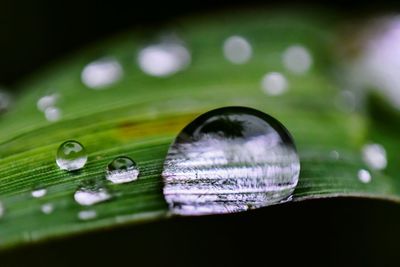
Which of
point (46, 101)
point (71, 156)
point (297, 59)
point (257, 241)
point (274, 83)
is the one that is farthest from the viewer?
point (257, 241)

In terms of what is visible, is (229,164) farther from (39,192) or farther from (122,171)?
(39,192)

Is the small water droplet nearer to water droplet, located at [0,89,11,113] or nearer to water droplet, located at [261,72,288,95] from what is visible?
water droplet, located at [261,72,288,95]

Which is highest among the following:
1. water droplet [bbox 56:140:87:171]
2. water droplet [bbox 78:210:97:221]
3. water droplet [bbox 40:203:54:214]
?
water droplet [bbox 56:140:87:171]

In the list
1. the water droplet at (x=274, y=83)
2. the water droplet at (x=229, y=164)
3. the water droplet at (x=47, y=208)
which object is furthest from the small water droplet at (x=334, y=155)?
the water droplet at (x=47, y=208)

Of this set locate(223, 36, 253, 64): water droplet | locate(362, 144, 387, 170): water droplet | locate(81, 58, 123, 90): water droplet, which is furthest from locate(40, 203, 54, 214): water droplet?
locate(223, 36, 253, 64): water droplet

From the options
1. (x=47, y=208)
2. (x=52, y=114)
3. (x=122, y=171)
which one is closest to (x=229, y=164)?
(x=122, y=171)

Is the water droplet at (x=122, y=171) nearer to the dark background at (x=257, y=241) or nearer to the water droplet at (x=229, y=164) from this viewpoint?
the water droplet at (x=229, y=164)
